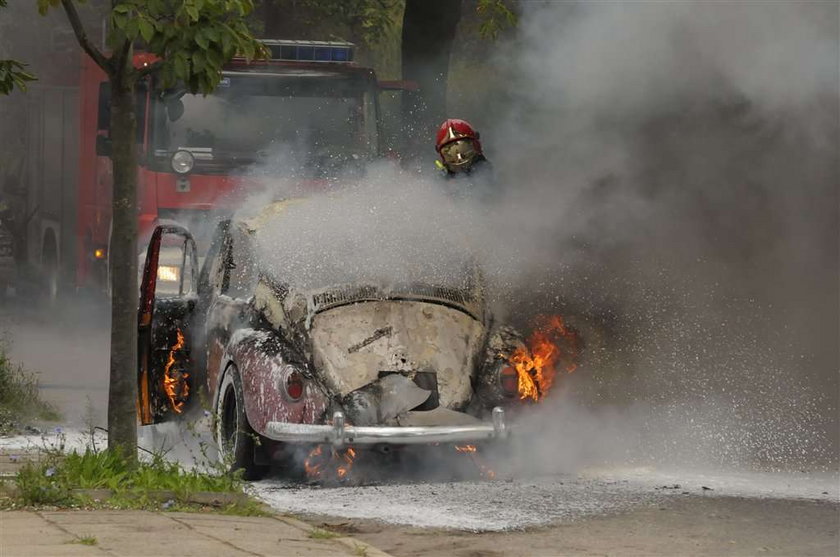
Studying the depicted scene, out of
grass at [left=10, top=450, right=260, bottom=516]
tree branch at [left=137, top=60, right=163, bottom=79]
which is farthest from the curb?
tree branch at [left=137, top=60, right=163, bottom=79]

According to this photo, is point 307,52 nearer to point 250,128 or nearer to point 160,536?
point 250,128

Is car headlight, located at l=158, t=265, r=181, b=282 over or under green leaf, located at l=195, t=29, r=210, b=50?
under

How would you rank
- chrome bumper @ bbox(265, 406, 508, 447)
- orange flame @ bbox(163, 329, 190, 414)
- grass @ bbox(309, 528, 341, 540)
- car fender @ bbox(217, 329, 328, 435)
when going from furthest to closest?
orange flame @ bbox(163, 329, 190, 414) → car fender @ bbox(217, 329, 328, 435) → chrome bumper @ bbox(265, 406, 508, 447) → grass @ bbox(309, 528, 341, 540)

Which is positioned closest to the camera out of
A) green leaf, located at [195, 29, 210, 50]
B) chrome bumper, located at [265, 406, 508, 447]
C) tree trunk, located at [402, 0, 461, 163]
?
green leaf, located at [195, 29, 210, 50]

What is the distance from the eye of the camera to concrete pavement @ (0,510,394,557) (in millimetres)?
7203

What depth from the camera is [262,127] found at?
1587 cm

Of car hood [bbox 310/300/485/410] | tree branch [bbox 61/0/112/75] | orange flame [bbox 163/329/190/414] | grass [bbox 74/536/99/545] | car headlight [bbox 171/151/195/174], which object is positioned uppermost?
car headlight [bbox 171/151/195/174]

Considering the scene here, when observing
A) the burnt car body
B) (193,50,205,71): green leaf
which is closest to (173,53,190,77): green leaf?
(193,50,205,71): green leaf

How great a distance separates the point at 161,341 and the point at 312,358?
1.49 meters

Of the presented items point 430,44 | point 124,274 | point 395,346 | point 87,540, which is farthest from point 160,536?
point 430,44

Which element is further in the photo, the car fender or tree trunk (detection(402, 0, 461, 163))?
tree trunk (detection(402, 0, 461, 163))

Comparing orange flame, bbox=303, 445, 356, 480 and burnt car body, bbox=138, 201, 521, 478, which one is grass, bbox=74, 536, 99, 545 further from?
orange flame, bbox=303, 445, 356, 480

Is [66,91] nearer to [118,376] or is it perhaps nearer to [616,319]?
[616,319]

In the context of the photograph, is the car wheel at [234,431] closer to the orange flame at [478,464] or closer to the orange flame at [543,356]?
the orange flame at [478,464]
